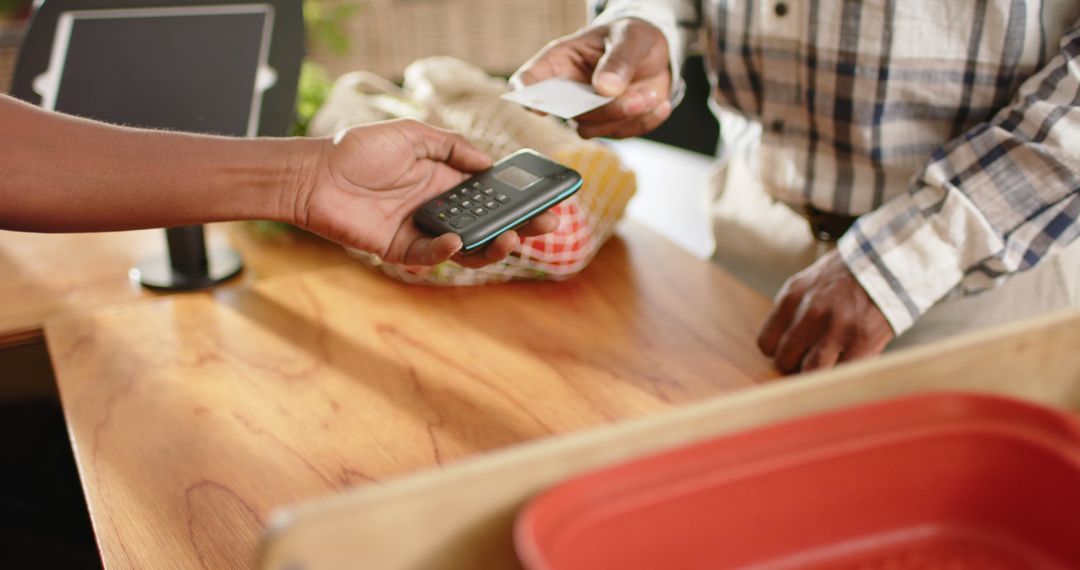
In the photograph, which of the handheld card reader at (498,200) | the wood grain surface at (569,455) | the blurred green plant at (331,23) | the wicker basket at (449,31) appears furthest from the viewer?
the wicker basket at (449,31)

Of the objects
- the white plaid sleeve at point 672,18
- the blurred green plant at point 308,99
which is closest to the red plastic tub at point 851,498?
the white plaid sleeve at point 672,18

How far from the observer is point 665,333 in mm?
1048

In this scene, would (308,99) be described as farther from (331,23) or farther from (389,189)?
(331,23)

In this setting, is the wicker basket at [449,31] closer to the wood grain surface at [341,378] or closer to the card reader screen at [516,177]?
the wood grain surface at [341,378]

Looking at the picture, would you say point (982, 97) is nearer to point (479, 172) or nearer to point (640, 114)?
point (640, 114)

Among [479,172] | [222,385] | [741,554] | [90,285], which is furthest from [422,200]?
[741,554]

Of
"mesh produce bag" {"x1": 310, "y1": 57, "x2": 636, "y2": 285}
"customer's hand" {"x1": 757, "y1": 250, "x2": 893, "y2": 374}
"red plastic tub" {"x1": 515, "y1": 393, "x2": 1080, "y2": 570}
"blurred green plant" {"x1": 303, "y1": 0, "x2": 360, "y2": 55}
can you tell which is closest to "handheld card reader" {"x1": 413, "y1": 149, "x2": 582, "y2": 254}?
"mesh produce bag" {"x1": 310, "y1": 57, "x2": 636, "y2": 285}

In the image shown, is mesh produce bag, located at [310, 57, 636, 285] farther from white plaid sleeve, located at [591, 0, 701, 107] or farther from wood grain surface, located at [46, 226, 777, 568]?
white plaid sleeve, located at [591, 0, 701, 107]

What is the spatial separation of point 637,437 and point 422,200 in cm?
64

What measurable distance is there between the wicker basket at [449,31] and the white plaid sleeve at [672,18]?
2.12 meters

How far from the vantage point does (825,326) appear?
957mm

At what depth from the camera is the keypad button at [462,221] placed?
0.93 meters

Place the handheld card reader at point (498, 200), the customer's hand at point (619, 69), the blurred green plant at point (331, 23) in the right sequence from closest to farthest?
the handheld card reader at point (498, 200)
the customer's hand at point (619, 69)
the blurred green plant at point (331, 23)

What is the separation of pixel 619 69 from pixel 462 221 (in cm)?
30
